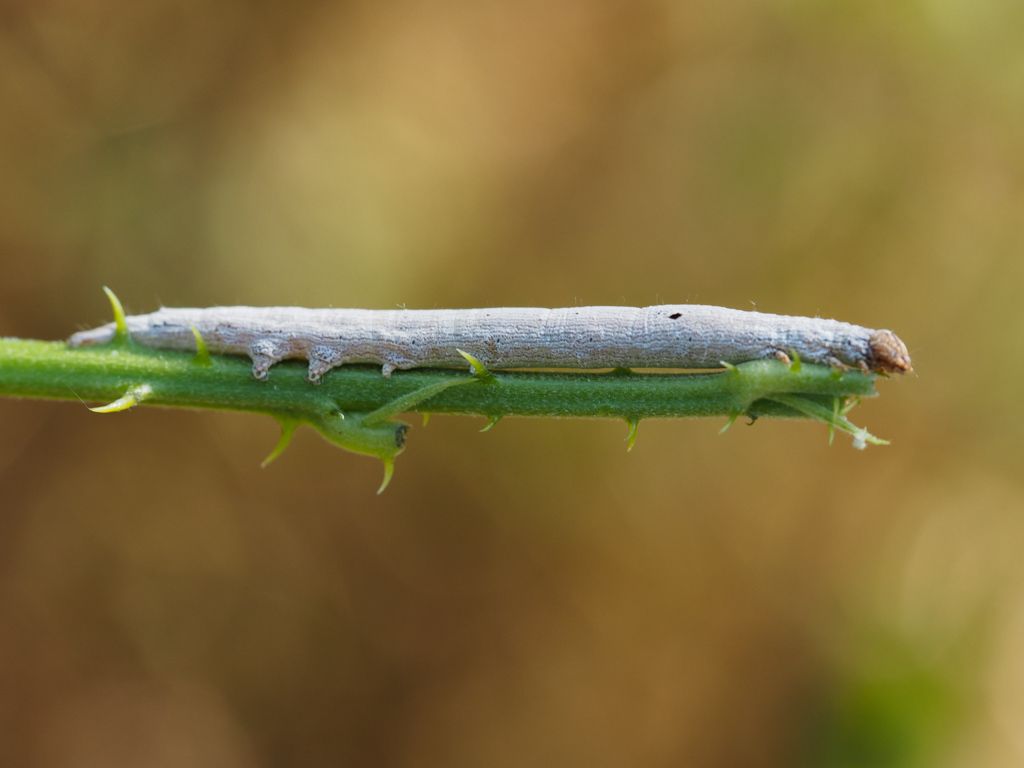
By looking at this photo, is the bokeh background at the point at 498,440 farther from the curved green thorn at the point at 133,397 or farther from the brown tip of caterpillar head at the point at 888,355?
the curved green thorn at the point at 133,397

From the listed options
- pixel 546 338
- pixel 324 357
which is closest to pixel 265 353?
pixel 324 357

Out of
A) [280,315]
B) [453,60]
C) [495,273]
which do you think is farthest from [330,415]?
[453,60]

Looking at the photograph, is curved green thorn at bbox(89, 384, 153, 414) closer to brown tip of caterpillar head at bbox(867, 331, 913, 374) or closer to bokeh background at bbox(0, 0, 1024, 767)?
brown tip of caterpillar head at bbox(867, 331, 913, 374)

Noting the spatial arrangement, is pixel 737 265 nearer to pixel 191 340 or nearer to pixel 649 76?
pixel 649 76

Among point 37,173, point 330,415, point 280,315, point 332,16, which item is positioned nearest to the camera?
point 330,415

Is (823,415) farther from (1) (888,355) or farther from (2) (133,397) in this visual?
(2) (133,397)

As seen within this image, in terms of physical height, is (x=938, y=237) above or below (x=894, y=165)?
below
